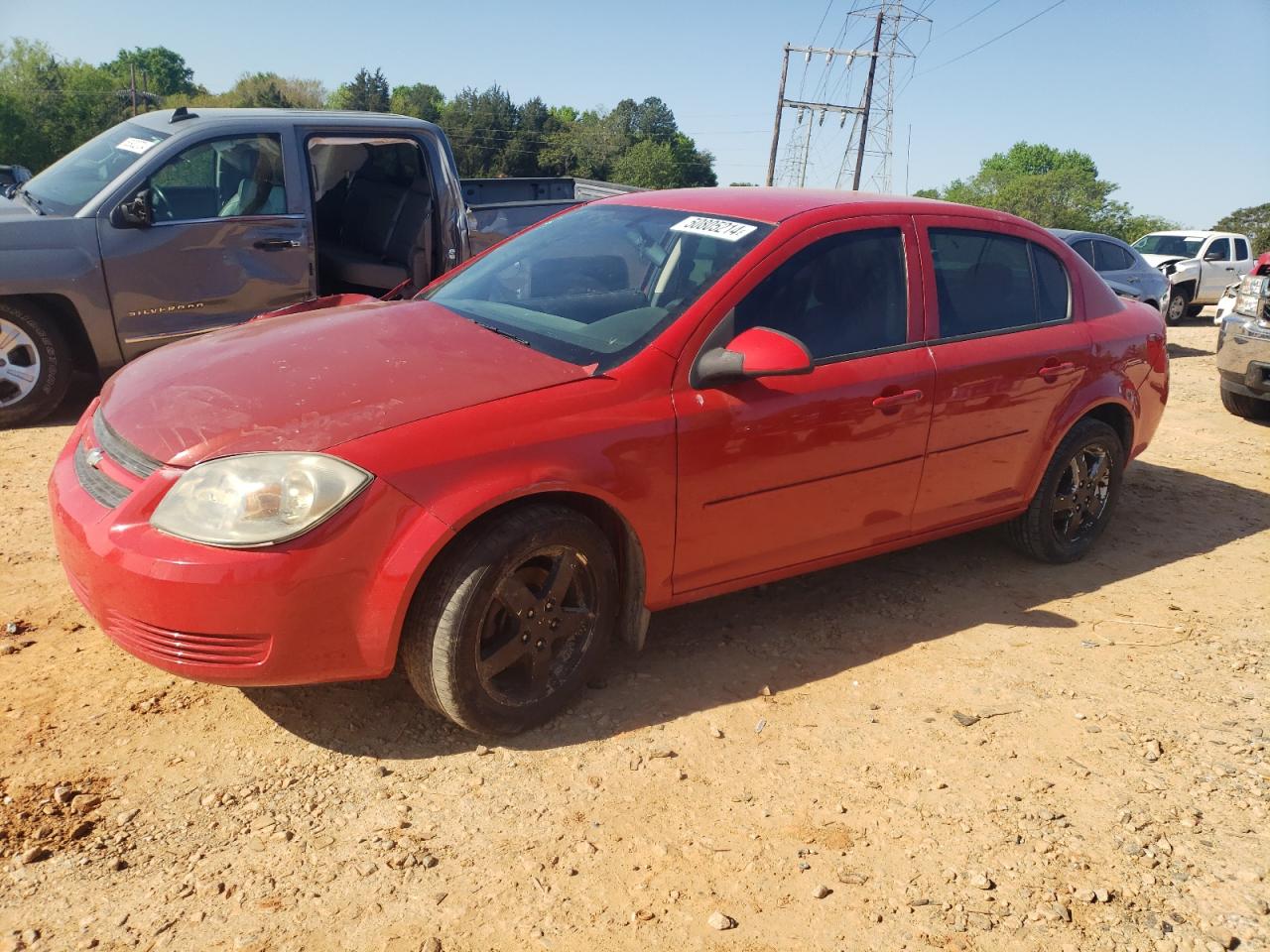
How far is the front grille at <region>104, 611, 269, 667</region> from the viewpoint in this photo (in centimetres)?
272

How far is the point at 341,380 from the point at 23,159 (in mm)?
68746

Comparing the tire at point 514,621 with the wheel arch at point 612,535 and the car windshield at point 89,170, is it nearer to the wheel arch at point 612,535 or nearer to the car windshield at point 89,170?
the wheel arch at point 612,535

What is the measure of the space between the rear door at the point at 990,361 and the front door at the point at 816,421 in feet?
0.42

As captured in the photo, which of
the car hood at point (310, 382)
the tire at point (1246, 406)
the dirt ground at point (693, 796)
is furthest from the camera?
the tire at point (1246, 406)

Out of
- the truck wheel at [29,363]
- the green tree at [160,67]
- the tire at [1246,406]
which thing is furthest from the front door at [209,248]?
the green tree at [160,67]

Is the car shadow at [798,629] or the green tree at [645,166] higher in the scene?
the car shadow at [798,629]

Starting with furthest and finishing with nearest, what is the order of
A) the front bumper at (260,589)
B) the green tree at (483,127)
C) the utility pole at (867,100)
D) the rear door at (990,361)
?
the green tree at (483,127)
the utility pole at (867,100)
the rear door at (990,361)
the front bumper at (260,589)

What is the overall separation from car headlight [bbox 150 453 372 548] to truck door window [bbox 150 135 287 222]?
4377mm

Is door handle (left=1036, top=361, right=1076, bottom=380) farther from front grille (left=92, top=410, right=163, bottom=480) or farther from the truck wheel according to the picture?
the truck wheel

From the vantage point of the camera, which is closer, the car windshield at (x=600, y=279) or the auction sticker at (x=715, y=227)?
the car windshield at (x=600, y=279)

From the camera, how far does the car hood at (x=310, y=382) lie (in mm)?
2809

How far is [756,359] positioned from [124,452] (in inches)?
77.9

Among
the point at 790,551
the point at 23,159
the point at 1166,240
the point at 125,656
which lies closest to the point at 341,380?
the point at 125,656

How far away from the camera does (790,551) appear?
3.73 metres
